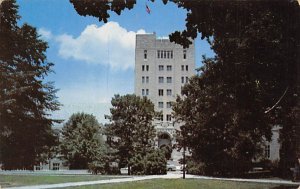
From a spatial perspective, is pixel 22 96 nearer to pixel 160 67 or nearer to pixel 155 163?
pixel 155 163

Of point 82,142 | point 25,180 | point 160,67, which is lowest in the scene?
point 25,180

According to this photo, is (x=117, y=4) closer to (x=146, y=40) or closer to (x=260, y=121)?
(x=260, y=121)

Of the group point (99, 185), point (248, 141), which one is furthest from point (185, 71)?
point (99, 185)

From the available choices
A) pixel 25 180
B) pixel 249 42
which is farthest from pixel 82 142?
pixel 249 42

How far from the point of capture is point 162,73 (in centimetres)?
4941

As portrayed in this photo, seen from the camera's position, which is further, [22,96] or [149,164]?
[149,164]

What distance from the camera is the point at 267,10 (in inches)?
282

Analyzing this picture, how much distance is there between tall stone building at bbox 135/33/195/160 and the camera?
4734 centimetres

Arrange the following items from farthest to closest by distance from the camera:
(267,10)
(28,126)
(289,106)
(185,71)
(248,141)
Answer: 1. (185,71)
2. (248,141)
3. (28,126)
4. (289,106)
5. (267,10)

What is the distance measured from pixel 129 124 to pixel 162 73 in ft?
72.4

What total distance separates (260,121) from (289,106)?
190 cm

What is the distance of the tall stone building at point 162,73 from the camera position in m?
47.3

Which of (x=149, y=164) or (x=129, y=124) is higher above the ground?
(x=129, y=124)

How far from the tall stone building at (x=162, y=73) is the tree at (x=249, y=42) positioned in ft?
121
